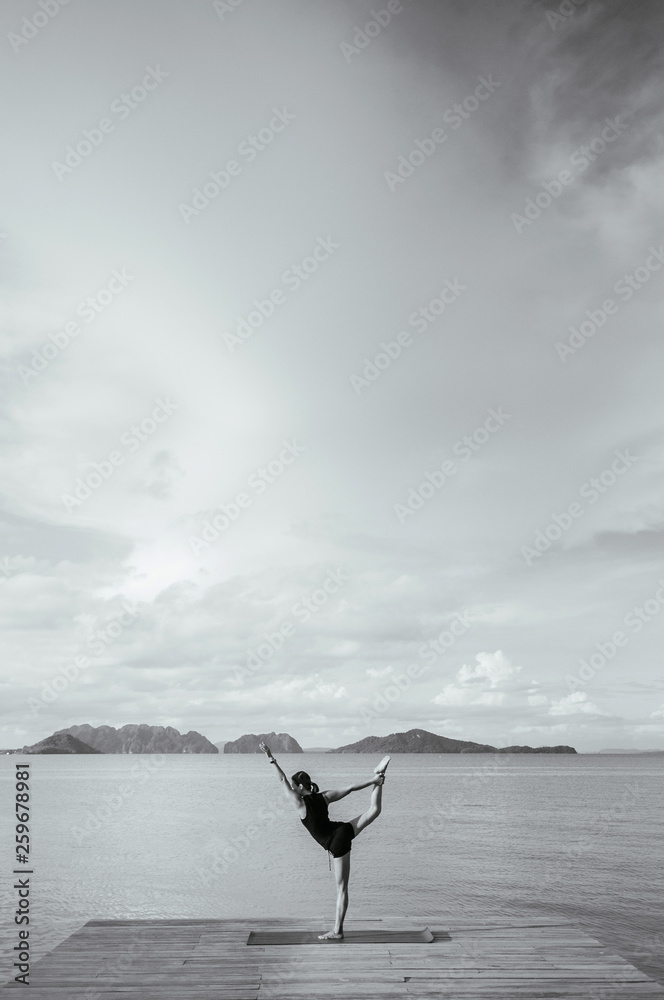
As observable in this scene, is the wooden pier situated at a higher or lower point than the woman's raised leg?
lower

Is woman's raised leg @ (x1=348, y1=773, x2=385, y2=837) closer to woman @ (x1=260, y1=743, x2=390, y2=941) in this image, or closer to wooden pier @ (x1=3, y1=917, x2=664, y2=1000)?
woman @ (x1=260, y1=743, x2=390, y2=941)

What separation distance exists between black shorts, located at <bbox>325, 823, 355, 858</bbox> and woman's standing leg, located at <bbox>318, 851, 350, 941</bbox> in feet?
0.43

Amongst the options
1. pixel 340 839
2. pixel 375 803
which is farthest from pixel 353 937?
pixel 375 803

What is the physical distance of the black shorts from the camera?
11195mm

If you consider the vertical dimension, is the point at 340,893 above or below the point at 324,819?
below

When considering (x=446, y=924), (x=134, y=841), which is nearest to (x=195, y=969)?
(x=446, y=924)

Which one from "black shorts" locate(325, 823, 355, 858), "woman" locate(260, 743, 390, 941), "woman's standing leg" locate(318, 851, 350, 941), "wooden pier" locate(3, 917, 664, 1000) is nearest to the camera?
"wooden pier" locate(3, 917, 664, 1000)

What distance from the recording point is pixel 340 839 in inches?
441

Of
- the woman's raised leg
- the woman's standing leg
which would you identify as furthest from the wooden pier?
the woman's raised leg

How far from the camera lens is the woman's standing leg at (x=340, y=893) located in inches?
450

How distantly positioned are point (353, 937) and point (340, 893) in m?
0.90

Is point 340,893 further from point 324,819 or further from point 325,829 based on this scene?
point 324,819

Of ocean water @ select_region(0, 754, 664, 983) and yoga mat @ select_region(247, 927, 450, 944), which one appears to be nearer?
yoga mat @ select_region(247, 927, 450, 944)

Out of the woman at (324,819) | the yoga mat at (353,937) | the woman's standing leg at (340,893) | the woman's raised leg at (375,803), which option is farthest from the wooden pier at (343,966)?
the woman's raised leg at (375,803)
